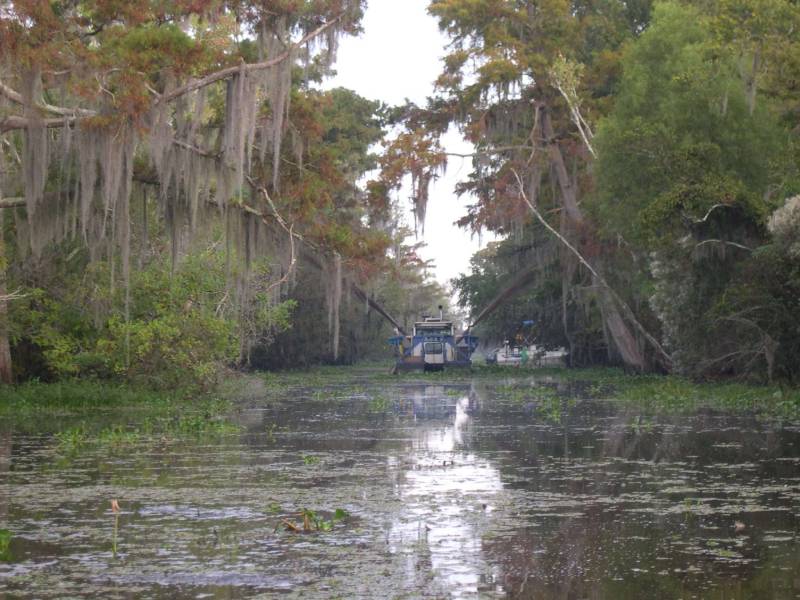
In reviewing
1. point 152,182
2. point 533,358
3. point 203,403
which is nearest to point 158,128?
point 152,182

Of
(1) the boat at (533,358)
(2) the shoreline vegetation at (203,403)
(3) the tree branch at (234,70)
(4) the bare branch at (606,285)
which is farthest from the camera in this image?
(1) the boat at (533,358)

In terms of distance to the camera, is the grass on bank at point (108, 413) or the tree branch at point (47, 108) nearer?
the grass on bank at point (108, 413)

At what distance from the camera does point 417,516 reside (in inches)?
417

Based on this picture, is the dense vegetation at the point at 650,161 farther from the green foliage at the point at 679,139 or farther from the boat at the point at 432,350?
the boat at the point at 432,350

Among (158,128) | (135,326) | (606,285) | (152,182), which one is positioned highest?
(158,128)

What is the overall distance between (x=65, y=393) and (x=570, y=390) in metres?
15.4

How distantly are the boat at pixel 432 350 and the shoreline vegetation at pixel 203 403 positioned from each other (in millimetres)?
18795

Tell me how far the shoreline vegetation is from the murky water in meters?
1.12

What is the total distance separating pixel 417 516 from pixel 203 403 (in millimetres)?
18448

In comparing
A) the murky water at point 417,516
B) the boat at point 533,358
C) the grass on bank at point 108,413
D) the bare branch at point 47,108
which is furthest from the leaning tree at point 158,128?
the boat at point 533,358

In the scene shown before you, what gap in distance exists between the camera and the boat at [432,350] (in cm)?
5841

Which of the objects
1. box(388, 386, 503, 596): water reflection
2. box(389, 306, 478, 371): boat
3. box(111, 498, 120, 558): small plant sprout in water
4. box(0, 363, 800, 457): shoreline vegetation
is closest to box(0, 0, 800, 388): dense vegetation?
box(0, 363, 800, 457): shoreline vegetation

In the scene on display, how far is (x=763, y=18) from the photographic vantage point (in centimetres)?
2717

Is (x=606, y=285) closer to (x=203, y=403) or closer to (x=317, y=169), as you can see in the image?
(x=317, y=169)
